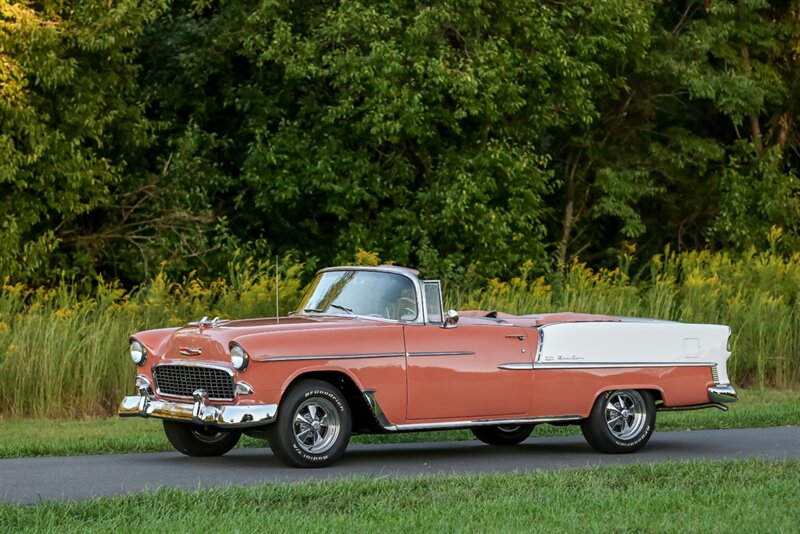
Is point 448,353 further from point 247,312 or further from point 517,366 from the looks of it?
point 247,312

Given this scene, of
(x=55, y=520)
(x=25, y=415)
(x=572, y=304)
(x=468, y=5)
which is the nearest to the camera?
(x=55, y=520)

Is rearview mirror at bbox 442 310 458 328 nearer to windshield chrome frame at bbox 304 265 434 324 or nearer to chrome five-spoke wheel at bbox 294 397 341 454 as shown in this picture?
windshield chrome frame at bbox 304 265 434 324

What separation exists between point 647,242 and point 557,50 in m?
8.15

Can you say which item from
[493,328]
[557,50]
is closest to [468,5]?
[557,50]

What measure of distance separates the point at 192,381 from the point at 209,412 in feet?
1.75

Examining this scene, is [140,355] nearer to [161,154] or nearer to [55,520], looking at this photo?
[55,520]

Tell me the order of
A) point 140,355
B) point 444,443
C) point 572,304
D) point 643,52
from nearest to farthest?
point 140,355 < point 444,443 < point 572,304 < point 643,52

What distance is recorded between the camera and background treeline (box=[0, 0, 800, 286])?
26641 mm

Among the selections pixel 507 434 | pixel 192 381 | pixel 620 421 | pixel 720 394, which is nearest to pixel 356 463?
pixel 192 381

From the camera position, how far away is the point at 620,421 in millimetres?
13867

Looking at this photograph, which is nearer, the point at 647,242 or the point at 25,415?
the point at 25,415

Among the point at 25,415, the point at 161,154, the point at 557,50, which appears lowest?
the point at 25,415

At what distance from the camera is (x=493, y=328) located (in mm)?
13242

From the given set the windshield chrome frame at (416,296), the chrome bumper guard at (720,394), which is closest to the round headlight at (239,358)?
the windshield chrome frame at (416,296)
